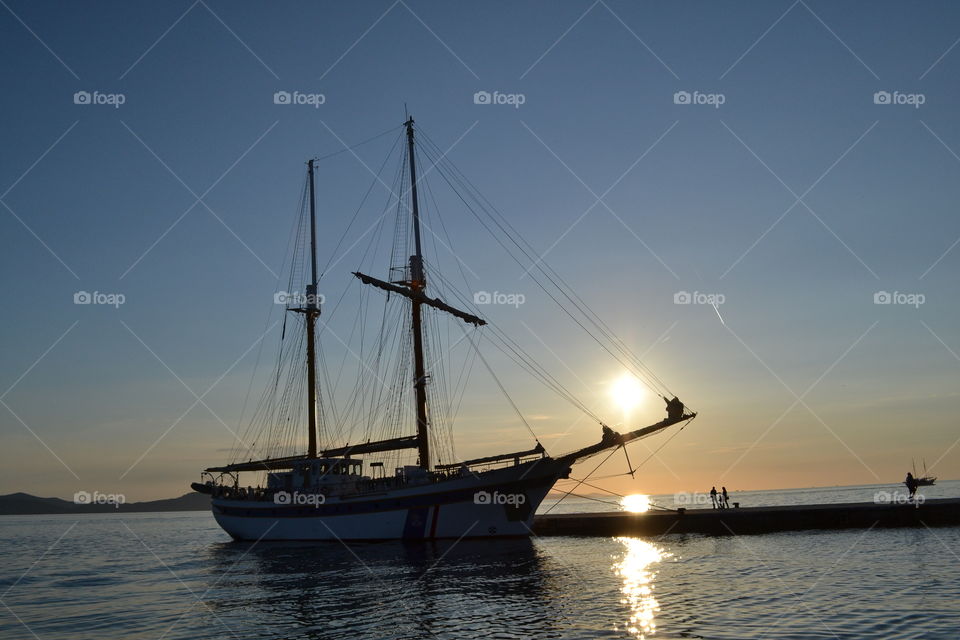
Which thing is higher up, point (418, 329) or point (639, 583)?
point (418, 329)

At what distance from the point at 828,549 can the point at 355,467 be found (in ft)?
115

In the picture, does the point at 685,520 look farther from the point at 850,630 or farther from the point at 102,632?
the point at 102,632

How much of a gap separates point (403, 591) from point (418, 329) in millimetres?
29034

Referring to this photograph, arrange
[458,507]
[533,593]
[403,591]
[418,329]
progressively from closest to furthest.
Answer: [533,593] → [403,591] → [458,507] → [418,329]

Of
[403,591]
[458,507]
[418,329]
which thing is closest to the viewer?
[403,591]

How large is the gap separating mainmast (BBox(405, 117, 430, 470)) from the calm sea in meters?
8.63

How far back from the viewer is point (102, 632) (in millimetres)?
24172

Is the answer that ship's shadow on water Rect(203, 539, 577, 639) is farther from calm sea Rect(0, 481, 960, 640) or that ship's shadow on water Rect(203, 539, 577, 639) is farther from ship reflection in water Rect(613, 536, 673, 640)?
ship reflection in water Rect(613, 536, 673, 640)

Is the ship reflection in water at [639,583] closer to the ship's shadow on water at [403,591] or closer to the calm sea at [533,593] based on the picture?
the calm sea at [533,593]

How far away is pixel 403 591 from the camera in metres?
28.3

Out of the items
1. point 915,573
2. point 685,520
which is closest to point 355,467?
point 685,520

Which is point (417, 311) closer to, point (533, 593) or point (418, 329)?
point (418, 329)

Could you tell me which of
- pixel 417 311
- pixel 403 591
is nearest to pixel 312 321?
pixel 417 311

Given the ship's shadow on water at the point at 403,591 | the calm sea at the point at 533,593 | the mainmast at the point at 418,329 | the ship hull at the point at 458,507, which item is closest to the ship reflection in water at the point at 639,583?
the calm sea at the point at 533,593
